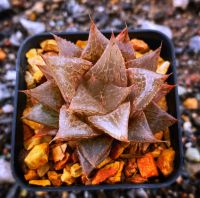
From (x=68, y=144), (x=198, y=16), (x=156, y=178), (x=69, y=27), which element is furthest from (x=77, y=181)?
(x=198, y=16)

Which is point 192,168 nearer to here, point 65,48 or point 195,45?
point 195,45

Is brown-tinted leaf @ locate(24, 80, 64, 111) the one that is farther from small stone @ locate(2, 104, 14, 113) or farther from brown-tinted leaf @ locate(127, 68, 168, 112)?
small stone @ locate(2, 104, 14, 113)

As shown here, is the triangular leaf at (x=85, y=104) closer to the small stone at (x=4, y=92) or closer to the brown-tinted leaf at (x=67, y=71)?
the brown-tinted leaf at (x=67, y=71)

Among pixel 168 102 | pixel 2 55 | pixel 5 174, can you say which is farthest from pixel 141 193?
pixel 2 55

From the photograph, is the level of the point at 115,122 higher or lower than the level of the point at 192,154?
higher

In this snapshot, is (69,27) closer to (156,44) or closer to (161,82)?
(156,44)

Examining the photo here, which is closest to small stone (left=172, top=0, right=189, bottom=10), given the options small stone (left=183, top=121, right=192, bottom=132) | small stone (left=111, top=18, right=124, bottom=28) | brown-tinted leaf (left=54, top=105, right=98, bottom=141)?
small stone (left=111, top=18, right=124, bottom=28)
